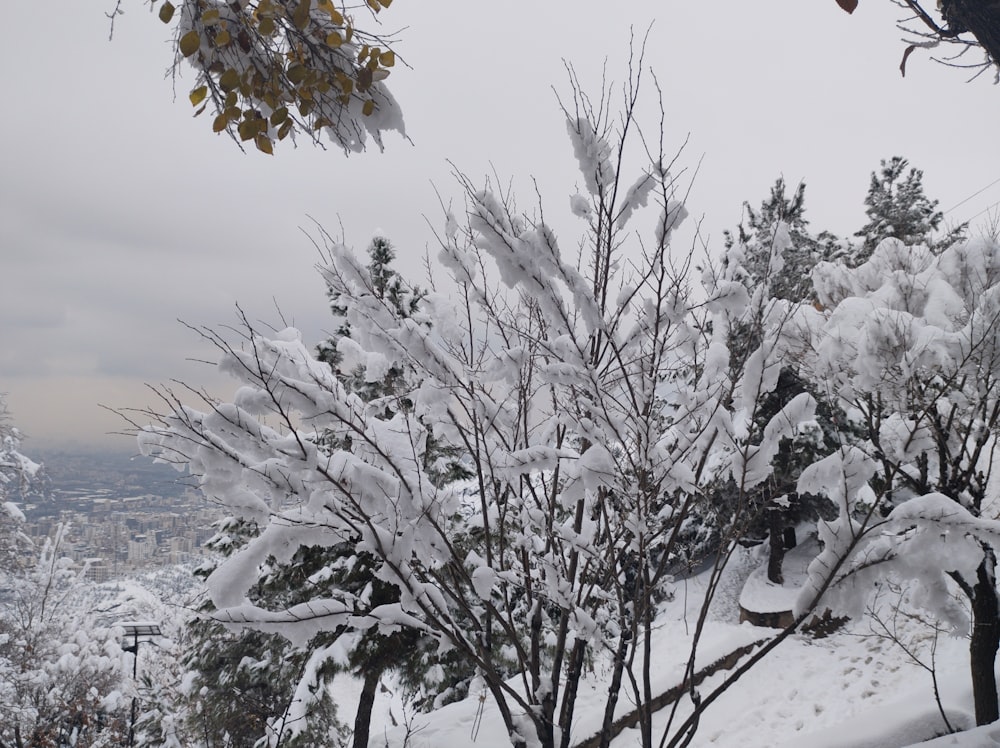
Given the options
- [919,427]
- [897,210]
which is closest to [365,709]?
[919,427]

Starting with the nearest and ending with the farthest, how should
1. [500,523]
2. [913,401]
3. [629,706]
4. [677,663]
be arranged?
1. [500,523]
2. [913,401]
3. [629,706]
4. [677,663]

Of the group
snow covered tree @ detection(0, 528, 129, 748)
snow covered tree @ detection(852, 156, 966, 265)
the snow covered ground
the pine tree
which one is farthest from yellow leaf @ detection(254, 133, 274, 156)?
snow covered tree @ detection(852, 156, 966, 265)

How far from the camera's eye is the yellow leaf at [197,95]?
165 cm

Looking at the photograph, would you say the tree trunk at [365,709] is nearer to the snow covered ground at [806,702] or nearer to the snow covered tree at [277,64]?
the snow covered ground at [806,702]

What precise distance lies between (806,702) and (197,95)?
10.5m

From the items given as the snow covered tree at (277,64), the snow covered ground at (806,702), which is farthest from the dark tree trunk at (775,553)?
the snow covered tree at (277,64)

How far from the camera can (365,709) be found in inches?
294

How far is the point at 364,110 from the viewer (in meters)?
1.77

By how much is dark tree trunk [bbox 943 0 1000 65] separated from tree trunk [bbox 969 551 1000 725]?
4.86 meters

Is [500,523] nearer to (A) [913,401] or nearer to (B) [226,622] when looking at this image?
(B) [226,622]

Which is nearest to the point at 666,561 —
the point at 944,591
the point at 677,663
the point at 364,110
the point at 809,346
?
the point at 944,591

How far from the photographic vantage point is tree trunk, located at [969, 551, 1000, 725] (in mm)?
4672

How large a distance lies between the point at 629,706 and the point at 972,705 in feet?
15.5

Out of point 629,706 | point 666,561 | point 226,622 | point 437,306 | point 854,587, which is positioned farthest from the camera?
point 629,706
